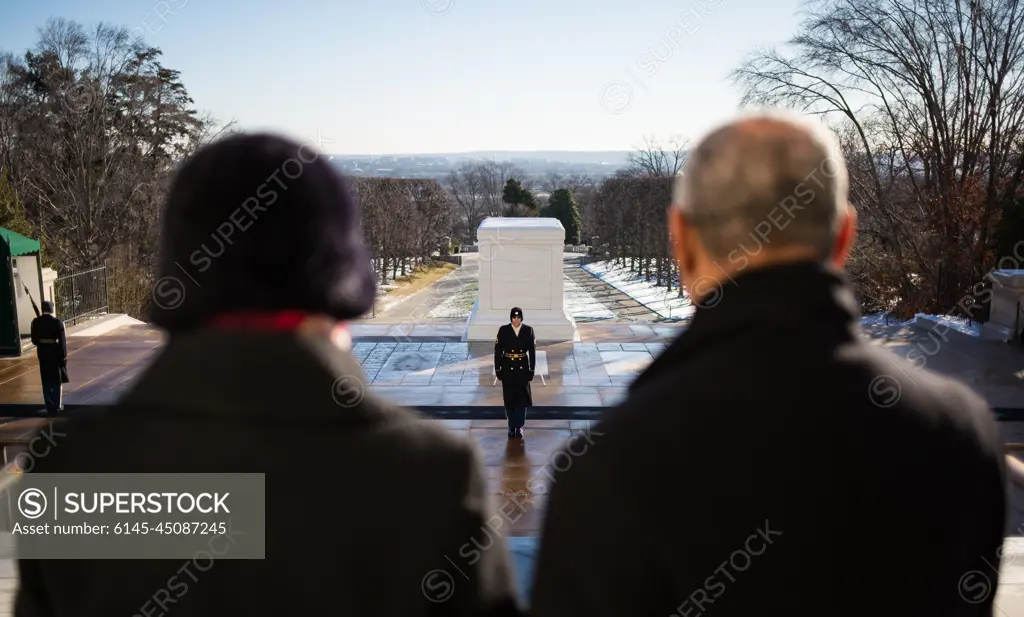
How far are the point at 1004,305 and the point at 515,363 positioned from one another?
9.64 metres

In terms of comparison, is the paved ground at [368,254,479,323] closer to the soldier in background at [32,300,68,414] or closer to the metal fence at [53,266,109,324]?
the metal fence at [53,266,109,324]

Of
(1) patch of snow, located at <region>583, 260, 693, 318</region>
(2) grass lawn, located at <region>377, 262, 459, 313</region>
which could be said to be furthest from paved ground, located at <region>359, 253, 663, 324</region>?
(2) grass lawn, located at <region>377, 262, 459, 313</region>

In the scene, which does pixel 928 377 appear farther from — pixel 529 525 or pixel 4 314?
pixel 4 314

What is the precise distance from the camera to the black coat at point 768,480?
1.25 meters

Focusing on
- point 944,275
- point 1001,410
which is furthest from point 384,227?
point 1001,410

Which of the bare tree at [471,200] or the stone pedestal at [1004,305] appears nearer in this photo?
the stone pedestal at [1004,305]

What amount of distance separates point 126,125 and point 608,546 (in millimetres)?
34486

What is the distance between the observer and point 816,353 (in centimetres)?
128

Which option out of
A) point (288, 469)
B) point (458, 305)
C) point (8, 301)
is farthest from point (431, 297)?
point (288, 469)

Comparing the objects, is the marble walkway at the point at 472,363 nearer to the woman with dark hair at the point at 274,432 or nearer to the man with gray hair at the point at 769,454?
the woman with dark hair at the point at 274,432

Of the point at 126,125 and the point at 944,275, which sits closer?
the point at 944,275

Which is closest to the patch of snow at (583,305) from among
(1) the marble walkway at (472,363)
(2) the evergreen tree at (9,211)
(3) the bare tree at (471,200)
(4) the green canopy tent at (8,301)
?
(1) the marble walkway at (472,363)

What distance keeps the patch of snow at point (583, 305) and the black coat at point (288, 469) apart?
95.0 feet

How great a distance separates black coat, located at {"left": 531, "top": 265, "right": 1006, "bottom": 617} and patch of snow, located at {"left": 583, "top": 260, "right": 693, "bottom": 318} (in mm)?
22747
